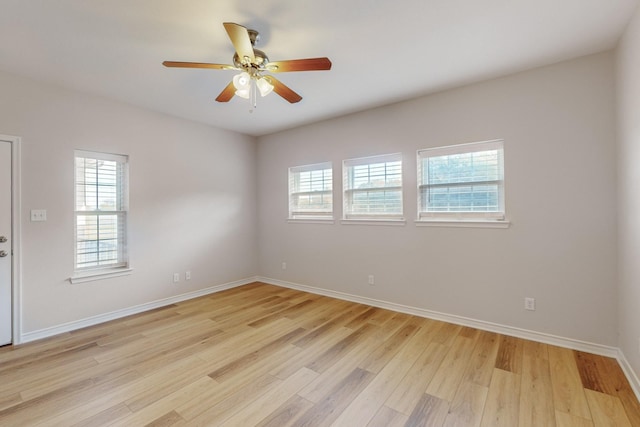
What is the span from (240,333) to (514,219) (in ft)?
9.73

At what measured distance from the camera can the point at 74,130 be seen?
3.12 meters

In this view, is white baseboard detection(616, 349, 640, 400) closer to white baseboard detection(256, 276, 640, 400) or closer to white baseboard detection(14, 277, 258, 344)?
white baseboard detection(256, 276, 640, 400)

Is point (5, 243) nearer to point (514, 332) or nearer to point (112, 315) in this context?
point (112, 315)

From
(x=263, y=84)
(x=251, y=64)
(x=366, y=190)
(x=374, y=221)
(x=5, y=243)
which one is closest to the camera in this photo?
(x=251, y=64)

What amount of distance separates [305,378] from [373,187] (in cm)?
246

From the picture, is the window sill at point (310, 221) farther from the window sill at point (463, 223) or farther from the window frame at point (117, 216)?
the window frame at point (117, 216)

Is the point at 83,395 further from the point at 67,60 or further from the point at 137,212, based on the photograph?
the point at 67,60

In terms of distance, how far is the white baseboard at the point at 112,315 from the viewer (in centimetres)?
287

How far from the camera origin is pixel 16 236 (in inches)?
108

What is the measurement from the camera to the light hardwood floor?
1.77 meters

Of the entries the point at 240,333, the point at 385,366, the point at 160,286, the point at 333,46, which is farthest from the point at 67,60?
the point at 385,366

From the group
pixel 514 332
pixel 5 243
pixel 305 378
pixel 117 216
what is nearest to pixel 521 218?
pixel 514 332

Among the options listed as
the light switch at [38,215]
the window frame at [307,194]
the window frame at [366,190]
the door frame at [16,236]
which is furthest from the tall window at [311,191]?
the door frame at [16,236]

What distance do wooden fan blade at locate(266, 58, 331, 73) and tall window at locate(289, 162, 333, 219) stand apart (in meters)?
2.18
